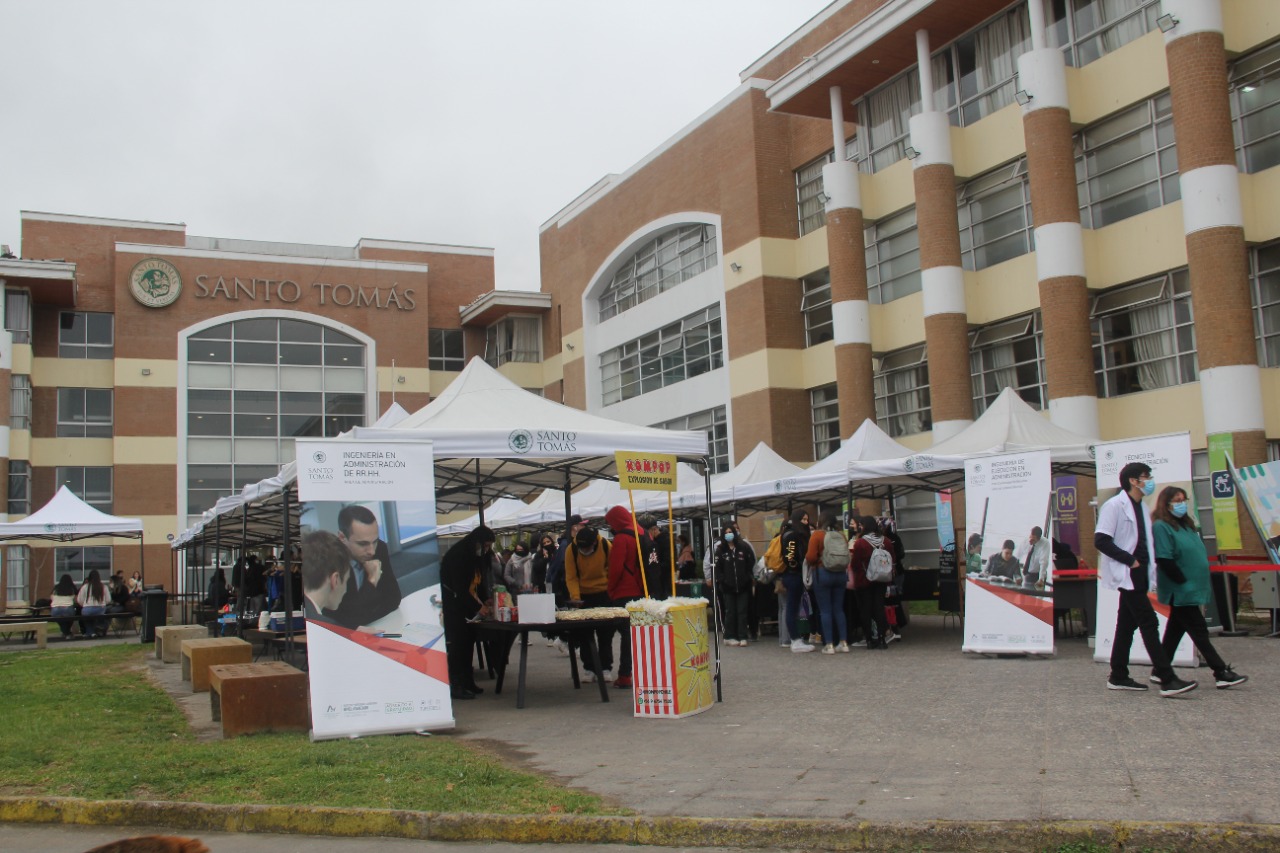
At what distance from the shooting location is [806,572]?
49.7 ft

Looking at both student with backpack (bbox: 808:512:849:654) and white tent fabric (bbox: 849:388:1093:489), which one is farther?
Answer: white tent fabric (bbox: 849:388:1093:489)

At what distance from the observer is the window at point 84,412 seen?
4188cm

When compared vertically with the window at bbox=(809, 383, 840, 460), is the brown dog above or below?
below

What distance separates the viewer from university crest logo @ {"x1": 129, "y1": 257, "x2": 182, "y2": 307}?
42750 millimetres

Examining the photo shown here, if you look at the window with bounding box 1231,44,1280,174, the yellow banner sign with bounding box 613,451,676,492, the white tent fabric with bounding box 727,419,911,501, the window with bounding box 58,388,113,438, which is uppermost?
the window with bounding box 1231,44,1280,174

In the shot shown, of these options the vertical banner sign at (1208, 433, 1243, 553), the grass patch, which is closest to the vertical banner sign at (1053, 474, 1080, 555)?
the vertical banner sign at (1208, 433, 1243, 553)

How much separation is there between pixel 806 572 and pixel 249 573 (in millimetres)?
15688

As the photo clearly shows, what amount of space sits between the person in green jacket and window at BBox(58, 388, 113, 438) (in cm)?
4124

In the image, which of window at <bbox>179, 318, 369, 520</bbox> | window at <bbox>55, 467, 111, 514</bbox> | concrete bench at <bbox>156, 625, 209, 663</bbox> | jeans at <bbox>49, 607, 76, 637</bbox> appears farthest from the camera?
window at <bbox>179, 318, 369, 520</bbox>

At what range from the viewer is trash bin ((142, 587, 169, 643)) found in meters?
23.1

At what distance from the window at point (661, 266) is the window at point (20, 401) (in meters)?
21.4

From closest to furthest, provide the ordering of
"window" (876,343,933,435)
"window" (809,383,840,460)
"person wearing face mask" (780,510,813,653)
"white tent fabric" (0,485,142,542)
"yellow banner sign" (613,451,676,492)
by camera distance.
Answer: "yellow banner sign" (613,451,676,492) → "person wearing face mask" (780,510,813,653) → "white tent fabric" (0,485,142,542) → "window" (876,343,933,435) → "window" (809,383,840,460)

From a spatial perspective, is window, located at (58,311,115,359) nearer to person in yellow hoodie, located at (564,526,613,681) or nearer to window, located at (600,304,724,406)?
window, located at (600,304,724,406)

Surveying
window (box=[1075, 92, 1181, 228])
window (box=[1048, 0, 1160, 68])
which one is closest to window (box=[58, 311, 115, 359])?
window (box=[1048, 0, 1160, 68])
